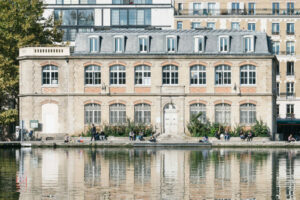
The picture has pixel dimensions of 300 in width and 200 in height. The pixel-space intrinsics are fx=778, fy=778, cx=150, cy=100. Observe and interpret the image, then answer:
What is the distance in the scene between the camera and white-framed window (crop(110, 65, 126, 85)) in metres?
75.4

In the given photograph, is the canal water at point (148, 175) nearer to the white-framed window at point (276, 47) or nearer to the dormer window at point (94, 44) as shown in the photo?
the dormer window at point (94, 44)

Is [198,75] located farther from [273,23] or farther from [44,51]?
[273,23]

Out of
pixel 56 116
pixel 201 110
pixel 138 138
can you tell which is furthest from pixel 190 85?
pixel 56 116

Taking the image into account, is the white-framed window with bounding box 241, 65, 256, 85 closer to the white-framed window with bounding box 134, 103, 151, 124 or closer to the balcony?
the white-framed window with bounding box 134, 103, 151, 124

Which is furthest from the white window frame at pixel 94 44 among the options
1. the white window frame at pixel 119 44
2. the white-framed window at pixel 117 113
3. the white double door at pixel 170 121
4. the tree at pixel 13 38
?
the white double door at pixel 170 121

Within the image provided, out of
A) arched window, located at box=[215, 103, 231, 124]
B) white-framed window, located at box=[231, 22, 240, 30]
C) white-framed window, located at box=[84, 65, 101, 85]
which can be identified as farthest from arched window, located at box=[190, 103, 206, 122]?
white-framed window, located at box=[231, 22, 240, 30]

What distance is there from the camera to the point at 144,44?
2992 inches

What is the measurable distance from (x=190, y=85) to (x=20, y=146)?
59.1 ft

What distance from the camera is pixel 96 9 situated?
12362 cm

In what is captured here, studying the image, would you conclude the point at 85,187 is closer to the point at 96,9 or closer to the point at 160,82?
the point at 160,82

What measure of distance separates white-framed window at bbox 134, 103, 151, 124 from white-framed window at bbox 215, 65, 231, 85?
7.19 meters

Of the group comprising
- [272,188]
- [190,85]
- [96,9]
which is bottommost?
[272,188]

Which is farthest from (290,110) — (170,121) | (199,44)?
(170,121)

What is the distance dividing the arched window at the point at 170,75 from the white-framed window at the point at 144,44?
2.58 metres
